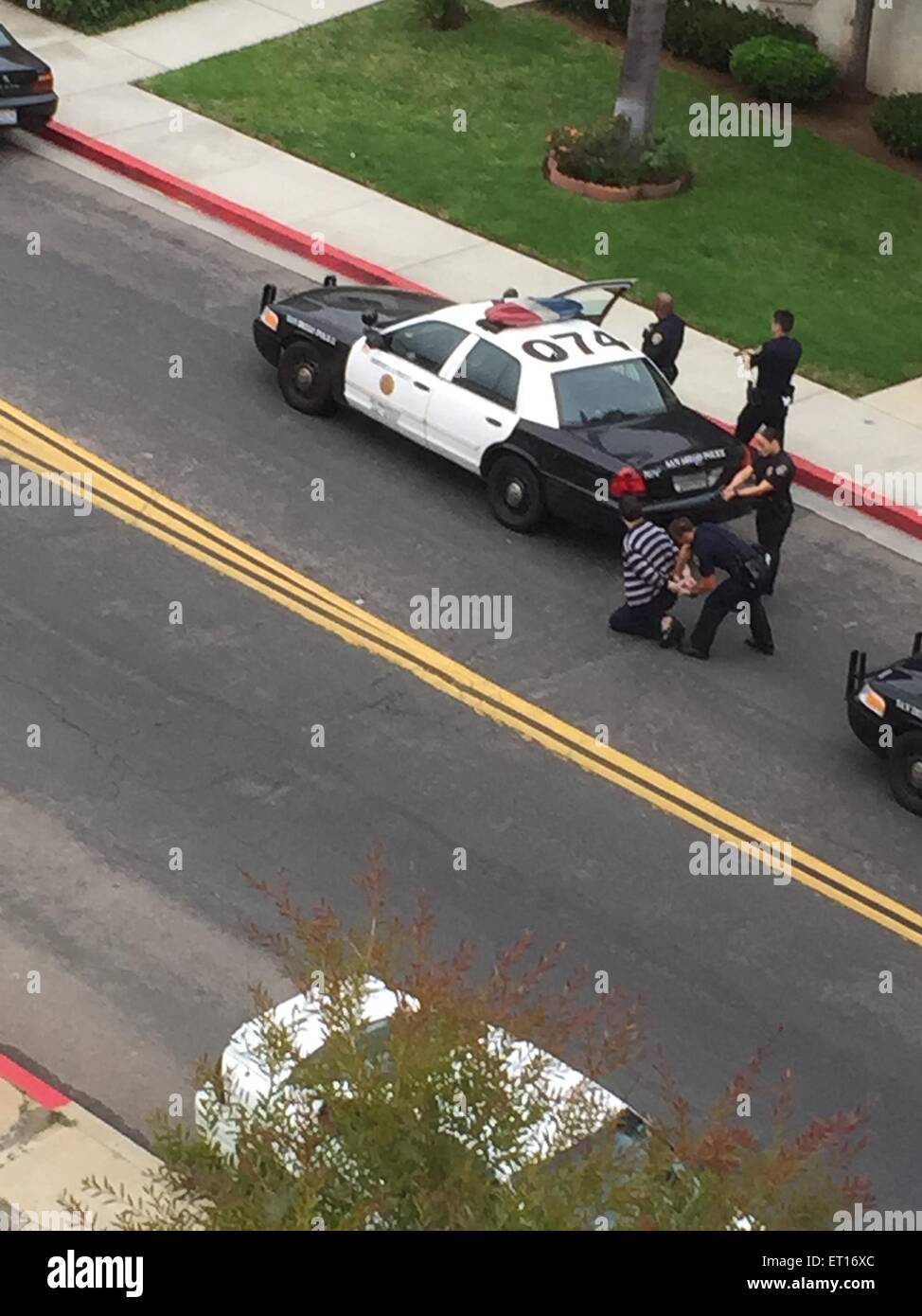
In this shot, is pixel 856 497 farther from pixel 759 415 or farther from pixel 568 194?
pixel 568 194

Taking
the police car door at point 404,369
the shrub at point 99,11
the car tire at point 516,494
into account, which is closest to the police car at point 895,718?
the car tire at point 516,494

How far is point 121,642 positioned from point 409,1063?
27.0 ft

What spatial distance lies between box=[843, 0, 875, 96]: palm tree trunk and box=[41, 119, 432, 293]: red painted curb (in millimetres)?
7647

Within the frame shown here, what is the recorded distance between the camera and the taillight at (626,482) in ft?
56.4

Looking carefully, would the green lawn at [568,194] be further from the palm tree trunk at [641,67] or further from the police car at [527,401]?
the police car at [527,401]

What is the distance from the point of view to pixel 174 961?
514 inches

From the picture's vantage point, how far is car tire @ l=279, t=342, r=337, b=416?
1892 centimetres

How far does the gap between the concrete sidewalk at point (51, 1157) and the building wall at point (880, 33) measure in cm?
1851

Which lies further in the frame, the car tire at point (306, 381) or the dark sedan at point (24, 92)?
the dark sedan at point (24, 92)

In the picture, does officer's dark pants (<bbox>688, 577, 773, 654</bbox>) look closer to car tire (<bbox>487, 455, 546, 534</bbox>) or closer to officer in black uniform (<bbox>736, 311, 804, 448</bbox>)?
car tire (<bbox>487, 455, 546, 534</bbox>)

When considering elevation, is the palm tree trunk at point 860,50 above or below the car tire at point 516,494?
above

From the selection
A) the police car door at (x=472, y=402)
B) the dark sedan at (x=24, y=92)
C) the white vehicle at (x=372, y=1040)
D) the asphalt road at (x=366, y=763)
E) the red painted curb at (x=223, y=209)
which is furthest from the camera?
the dark sedan at (x=24, y=92)

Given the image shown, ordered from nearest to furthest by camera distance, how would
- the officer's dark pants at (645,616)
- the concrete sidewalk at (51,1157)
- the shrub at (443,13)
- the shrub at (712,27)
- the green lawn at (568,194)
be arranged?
the concrete sidewalk at (51,1157) < the officer's dark pants at (645,616) < the green lawn at (568,194) < the shrub at (712,27) < the shrub at (443,13)

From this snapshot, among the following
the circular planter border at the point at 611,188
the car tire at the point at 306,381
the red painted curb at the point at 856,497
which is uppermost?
the car tire at the point at 306,381
